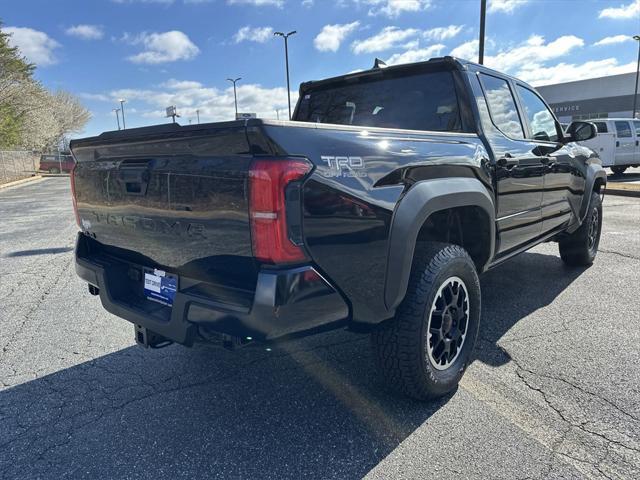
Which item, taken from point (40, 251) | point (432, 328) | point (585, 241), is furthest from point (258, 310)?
point (40, 251)

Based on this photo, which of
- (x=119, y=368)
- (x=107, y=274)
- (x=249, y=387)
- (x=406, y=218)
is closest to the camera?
(x=406, y=218)

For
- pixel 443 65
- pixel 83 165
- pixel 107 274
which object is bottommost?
pixel 107 274

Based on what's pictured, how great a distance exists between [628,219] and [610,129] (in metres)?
9.06

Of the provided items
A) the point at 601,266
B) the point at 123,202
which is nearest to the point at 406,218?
the point at 123,202

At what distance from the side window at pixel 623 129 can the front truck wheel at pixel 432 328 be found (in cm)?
1625

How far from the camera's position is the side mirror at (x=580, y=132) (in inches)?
176

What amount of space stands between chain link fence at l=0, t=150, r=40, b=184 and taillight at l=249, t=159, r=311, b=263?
93.5 feet

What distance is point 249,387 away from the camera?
2.85 meters

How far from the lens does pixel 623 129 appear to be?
51.4 ft

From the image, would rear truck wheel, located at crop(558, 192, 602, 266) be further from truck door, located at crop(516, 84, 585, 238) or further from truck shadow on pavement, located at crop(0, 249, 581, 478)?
truck shadow on pavement, located at crop(0, 249, 581, 478)

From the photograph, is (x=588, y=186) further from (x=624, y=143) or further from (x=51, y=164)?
(x=51, y=164)

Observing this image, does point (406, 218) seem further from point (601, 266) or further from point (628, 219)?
point (628, 219)

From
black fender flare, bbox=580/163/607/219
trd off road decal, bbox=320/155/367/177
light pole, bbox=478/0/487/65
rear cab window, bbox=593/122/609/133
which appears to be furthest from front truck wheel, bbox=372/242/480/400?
rear cab window, bbox=593/122/609/133

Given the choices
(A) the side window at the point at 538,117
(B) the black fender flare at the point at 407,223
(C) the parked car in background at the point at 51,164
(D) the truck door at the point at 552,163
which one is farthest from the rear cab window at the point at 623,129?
(C) the parked car in background at the point at 51,164
